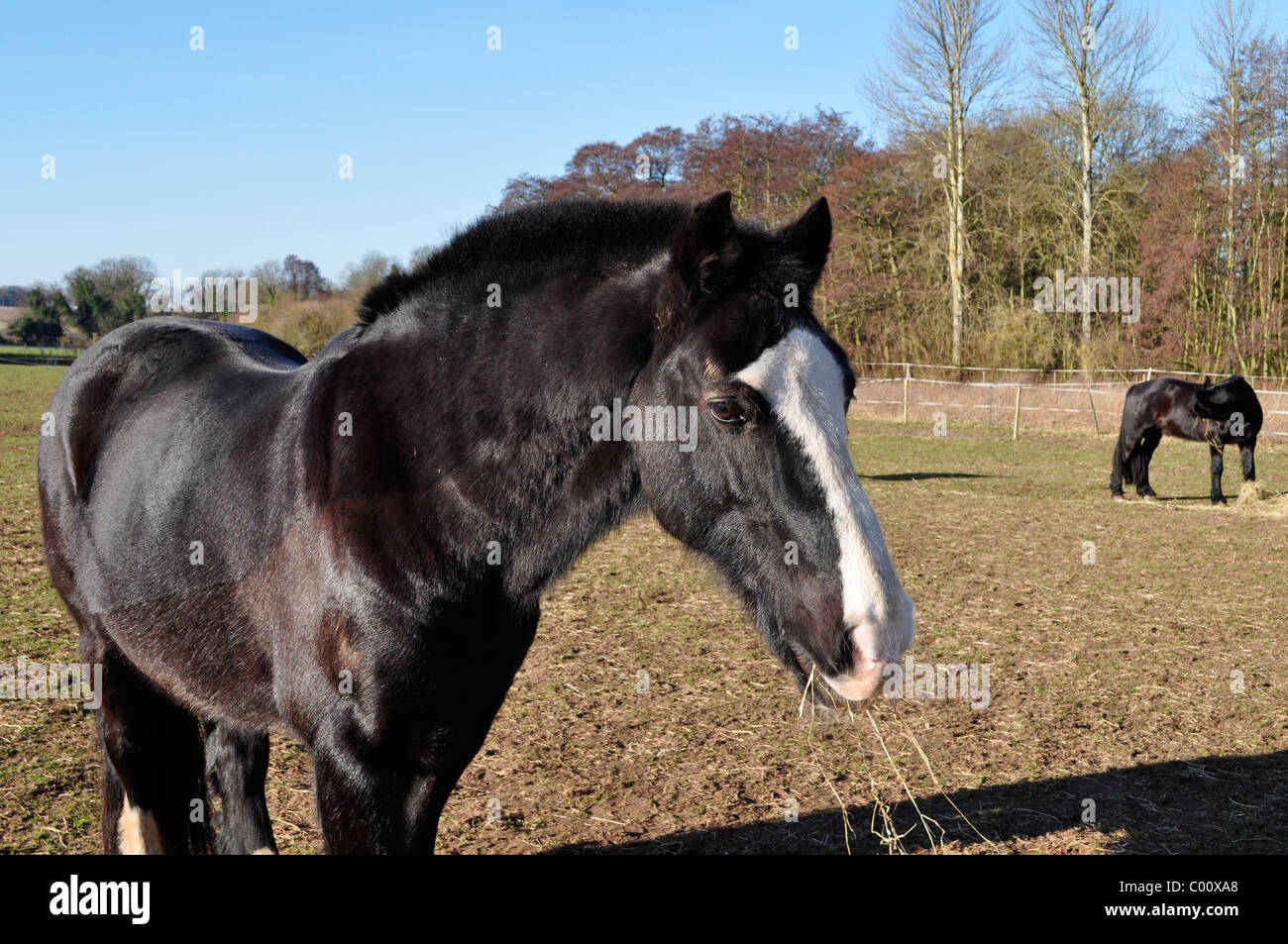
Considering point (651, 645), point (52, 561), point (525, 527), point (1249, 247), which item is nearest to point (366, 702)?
point (525, 527)

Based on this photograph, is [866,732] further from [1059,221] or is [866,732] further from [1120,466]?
[1059,221]

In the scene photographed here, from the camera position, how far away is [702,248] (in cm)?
214

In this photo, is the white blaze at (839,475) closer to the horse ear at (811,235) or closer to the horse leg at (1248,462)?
the horse ear at (811,235)

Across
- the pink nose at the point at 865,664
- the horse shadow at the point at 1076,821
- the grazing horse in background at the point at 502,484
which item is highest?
the grazing horse in background at the point at 502,484

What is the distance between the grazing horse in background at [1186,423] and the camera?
587 inches

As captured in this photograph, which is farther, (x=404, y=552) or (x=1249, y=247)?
(x=1249, y=247)

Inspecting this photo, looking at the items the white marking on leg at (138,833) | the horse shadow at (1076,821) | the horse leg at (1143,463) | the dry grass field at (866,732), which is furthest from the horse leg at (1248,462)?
the white marking on leg at (138,833)

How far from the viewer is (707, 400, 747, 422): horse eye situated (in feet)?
6.82

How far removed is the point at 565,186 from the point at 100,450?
37.2 m

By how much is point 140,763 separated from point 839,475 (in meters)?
2.73

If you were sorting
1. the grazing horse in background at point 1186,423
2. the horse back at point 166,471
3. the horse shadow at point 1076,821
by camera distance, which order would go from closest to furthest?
the horse back at point 166,471 < the horse shadow at point 1076,821 < the grazing horse in background at point 1186,423

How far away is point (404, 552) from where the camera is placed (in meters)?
2.22

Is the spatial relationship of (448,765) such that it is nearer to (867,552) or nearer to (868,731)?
(867,552)
